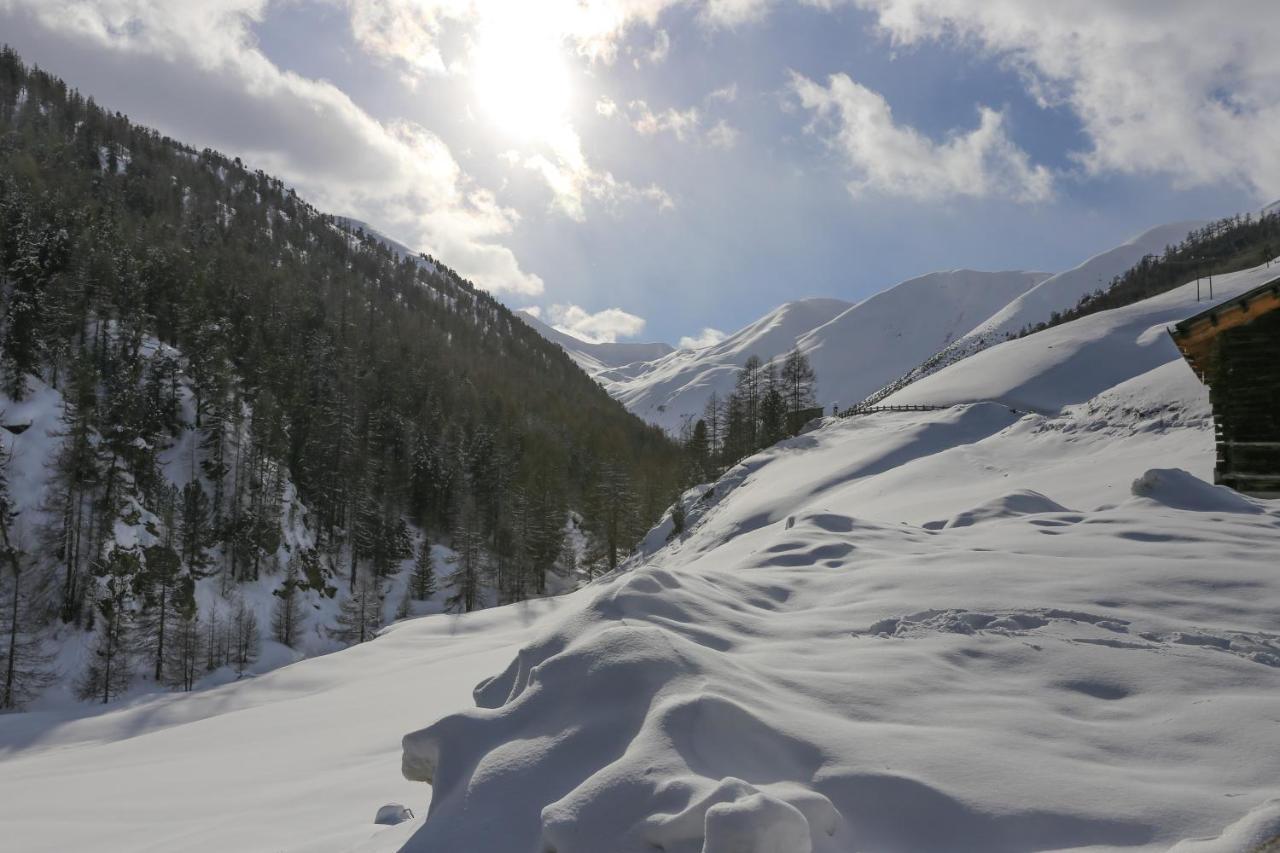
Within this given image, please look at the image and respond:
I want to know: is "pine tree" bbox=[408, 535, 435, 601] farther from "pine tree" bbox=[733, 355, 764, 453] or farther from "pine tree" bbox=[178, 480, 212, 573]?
"pine tree" bbox=[733, 355, 764, 453]

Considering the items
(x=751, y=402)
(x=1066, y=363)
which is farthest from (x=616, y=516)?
(x=1066, y=363)

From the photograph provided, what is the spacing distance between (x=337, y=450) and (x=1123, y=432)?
69.1m

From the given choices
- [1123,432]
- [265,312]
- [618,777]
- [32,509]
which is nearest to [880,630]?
[618,777]

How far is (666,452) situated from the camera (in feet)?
360

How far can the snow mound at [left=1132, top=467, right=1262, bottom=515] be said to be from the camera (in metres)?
11.1

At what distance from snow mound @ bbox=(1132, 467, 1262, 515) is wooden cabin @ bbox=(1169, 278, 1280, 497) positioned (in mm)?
2464

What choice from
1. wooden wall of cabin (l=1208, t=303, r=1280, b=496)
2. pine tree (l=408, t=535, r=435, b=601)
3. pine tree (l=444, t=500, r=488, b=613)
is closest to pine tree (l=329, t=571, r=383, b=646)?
pine tree (l=408, t=535, r=435, b=601)

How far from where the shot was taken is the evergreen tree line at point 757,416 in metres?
60.5

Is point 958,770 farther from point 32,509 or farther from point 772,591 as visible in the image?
point 32,509

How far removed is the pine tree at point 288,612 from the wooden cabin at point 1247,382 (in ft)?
179

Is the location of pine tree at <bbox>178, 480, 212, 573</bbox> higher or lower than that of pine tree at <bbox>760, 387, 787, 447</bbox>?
lower

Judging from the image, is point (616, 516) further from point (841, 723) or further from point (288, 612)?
point (841, 723)

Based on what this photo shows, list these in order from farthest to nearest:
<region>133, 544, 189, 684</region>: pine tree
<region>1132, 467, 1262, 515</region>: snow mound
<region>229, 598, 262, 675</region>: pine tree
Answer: <region>229, 598, 262, 675</region>: pine tree → <region>133, 544, 189, 684</region>: pine tree → <region>1132, 467, 1262, 515</region>: snow mound

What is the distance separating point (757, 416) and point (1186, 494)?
55324mm
